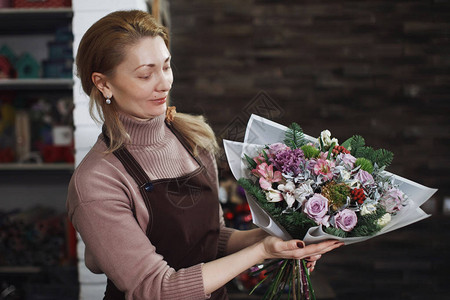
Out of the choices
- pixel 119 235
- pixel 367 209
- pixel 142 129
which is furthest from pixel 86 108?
pixel 367 209

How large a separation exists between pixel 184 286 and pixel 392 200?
0.56 metres

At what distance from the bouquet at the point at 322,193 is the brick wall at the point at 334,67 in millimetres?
1920

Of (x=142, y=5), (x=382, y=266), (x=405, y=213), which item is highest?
(x=142, y=5)

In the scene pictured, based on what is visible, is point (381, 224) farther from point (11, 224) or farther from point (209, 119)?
point (11, 224)

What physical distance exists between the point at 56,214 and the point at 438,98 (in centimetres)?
284

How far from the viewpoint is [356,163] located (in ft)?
3.54

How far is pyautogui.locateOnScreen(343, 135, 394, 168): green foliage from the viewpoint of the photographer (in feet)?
3.68

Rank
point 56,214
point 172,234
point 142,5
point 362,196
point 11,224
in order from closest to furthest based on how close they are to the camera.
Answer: point 362,196
point 172,234
point 142,5
point 11,224
point 56,214

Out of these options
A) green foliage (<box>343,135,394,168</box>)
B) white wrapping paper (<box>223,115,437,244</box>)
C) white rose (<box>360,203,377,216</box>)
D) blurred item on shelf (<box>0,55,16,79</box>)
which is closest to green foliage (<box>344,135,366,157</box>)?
green foliage (<box>343,135,394,168</box>)

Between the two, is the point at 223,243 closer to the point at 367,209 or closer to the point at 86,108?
the point at 367,209

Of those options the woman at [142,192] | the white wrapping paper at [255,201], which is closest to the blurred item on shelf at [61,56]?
the woman at [142,192]

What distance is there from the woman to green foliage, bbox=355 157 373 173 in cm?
21

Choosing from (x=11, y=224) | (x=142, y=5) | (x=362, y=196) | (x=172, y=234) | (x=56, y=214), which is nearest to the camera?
(x=362, y=196)

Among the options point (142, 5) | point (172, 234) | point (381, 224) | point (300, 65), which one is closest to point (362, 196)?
point (381, 224)
